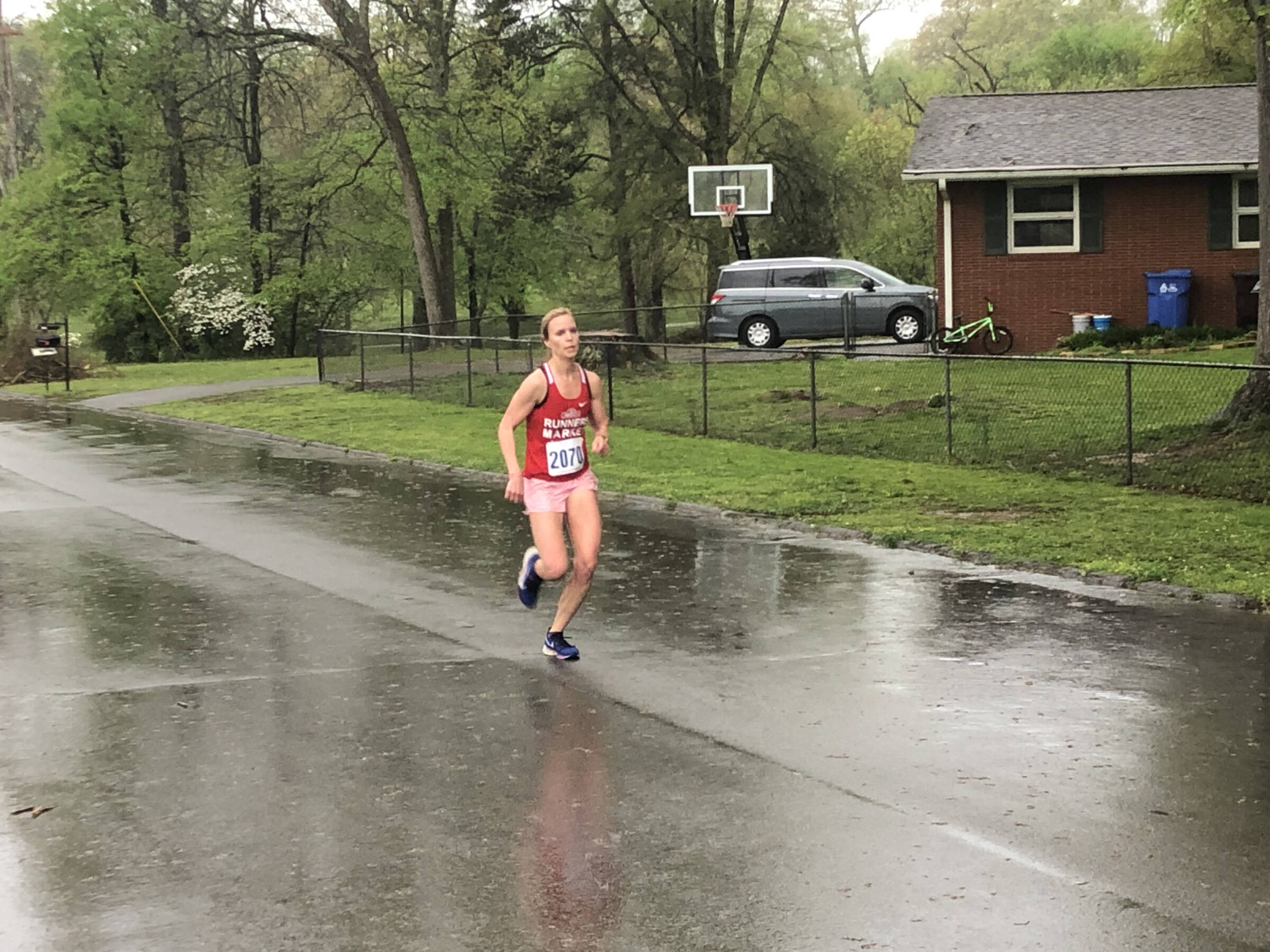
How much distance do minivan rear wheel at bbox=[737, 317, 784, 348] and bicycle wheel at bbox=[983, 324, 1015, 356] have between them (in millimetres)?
5124

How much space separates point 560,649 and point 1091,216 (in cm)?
2318

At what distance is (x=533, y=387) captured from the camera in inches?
301

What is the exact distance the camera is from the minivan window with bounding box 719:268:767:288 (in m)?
32.7

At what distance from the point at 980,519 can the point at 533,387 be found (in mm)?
5529

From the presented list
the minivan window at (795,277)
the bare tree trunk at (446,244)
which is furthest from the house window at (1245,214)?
the bare tree trunk at (446,244)

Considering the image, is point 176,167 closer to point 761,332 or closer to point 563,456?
point 761,332

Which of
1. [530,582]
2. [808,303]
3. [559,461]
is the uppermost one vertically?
[808,303]

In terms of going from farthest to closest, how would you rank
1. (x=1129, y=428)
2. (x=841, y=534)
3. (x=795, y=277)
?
(x=795, y=277) < (x=1129, y=428) < (x=841, y=534)

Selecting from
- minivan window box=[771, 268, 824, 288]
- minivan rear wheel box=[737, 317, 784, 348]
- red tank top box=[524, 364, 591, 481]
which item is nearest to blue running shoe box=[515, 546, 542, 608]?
red tank top box=[524, 364, 591, 481]

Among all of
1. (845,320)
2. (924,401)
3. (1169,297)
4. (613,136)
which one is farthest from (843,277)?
(613,136)

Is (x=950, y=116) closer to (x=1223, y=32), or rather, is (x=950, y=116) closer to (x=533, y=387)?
(x=1223, y=32)

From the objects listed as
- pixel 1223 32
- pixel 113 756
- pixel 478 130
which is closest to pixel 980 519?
pixel 113 756

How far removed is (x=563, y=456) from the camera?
779 centimetres

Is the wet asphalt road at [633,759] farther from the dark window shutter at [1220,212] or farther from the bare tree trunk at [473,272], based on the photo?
the bare tree trunk at [473,272]
